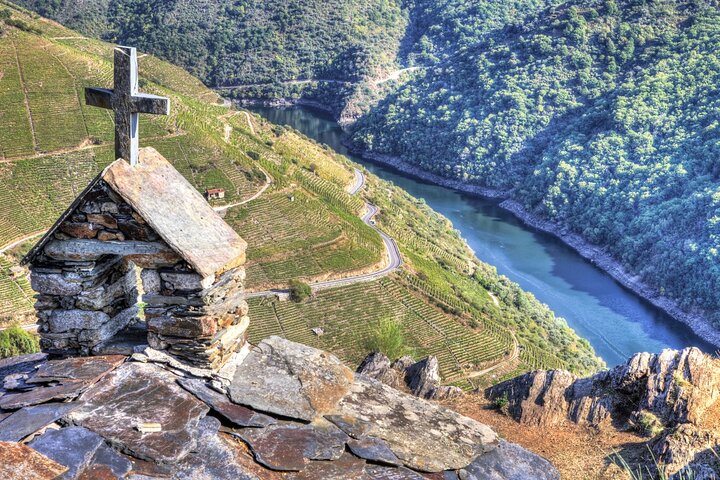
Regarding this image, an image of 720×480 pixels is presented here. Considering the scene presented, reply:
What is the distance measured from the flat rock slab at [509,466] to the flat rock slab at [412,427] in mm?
88

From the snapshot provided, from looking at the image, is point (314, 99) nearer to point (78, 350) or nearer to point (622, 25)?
point (622, 25)

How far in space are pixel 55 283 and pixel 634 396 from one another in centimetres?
803

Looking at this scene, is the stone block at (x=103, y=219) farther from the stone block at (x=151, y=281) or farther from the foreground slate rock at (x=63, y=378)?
the foreground slate rock at (x=63, y=378)

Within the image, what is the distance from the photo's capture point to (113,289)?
773 cm

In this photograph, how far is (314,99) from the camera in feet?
473

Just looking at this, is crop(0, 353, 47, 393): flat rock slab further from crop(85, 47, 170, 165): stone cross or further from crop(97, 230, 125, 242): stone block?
crop(85, 47, 170, 165): stone cross

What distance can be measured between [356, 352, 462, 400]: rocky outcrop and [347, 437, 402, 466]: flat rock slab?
13.7 feet

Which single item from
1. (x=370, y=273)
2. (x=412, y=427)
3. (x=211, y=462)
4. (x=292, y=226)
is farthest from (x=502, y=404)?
(x=292, y=226)

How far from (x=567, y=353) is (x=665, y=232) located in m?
28.5

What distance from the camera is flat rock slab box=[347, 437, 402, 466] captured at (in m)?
6.38

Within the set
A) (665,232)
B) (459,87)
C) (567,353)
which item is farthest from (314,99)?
(567,353)

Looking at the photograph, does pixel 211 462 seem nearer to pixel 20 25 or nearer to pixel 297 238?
pixel 297 238

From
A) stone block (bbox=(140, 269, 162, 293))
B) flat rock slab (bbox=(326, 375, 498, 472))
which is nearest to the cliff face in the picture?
flat rock slab (bbox=(326, 375, 498, 472))

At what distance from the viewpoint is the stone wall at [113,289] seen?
280 inches
